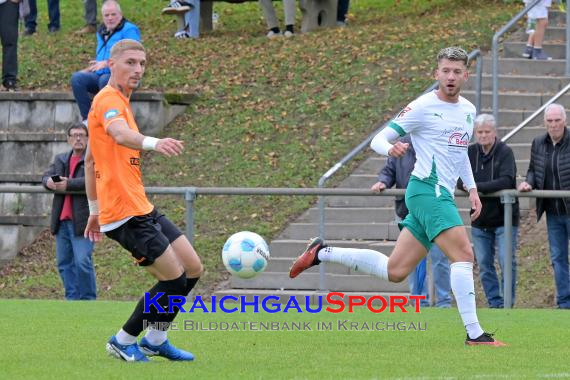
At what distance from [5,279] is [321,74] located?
7063mm

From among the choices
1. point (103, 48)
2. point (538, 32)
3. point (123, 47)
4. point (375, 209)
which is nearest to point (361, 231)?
point (375, 209)

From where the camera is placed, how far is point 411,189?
34.0 ft

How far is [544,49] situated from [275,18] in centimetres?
594

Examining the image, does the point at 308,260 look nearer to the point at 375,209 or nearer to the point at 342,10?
the point at 375,209

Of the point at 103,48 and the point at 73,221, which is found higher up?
the point at 103,48

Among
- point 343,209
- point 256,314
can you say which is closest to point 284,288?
point 343,209

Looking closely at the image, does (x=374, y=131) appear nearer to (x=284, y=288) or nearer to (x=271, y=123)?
(x=271, y=123)

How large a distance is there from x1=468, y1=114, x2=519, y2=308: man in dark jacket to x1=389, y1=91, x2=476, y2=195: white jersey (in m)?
4.16

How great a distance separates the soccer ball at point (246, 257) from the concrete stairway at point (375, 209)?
4.98m

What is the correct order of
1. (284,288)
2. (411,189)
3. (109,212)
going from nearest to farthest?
(109,212), (411,189), (284,288)

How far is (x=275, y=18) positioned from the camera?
84.8 ft

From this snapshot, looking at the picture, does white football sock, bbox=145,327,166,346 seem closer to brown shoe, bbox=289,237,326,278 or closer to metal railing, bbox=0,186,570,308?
brown shoe, bbox=289,237,326,278

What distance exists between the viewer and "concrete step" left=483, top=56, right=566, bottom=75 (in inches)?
841

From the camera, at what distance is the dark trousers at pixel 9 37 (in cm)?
2206
